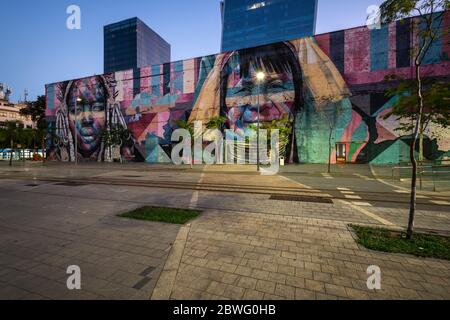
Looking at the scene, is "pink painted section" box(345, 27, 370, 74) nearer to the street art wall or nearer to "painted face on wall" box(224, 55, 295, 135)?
the street art wall

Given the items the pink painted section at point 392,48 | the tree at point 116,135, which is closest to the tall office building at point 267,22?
the pink painted section at point 392,48

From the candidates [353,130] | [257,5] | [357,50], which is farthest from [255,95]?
[257,5]

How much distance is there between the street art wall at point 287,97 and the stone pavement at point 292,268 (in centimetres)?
1760

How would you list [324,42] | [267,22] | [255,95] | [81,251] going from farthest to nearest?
[267,22], [255,95], [324,42], [81,251]

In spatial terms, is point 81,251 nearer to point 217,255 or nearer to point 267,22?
point 217,255

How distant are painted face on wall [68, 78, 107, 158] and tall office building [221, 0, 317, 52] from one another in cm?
7849

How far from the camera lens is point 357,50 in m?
26.5

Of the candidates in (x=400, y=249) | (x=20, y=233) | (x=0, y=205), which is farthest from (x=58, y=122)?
(x=400, y=249)

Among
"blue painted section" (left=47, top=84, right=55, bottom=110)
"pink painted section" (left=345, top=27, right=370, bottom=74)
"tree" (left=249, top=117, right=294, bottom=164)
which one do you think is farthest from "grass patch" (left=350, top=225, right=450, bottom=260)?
"blue painted section" (left=47, top=84, right=55, bottom=110)

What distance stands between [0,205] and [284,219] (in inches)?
393

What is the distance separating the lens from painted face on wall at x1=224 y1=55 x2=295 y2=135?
96.7 feet

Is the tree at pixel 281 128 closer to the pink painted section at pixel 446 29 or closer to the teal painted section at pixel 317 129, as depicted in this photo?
the teal painted section at pixel 317 129

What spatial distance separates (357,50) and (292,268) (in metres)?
30.9
